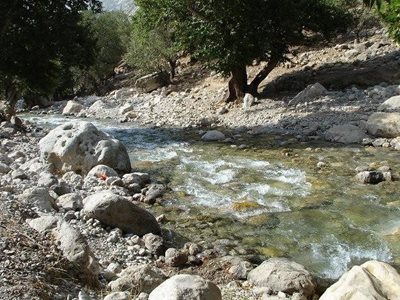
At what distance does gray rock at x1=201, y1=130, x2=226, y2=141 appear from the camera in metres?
17.3

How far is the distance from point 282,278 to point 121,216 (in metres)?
3.27

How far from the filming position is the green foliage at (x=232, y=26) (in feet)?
66.5

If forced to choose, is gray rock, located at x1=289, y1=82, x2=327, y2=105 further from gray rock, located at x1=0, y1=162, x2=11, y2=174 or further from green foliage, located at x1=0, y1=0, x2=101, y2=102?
gray rock, located at x1=0, y1=162, x2=11, y2=174

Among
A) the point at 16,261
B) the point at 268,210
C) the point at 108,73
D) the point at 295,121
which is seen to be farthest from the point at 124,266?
the point at 108,73

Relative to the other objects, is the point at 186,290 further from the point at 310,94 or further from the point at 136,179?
the point at 310,94

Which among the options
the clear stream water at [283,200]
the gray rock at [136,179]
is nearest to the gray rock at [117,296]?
the clear stream water at [283,200]

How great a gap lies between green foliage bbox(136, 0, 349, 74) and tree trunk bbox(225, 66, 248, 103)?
128 centimetres

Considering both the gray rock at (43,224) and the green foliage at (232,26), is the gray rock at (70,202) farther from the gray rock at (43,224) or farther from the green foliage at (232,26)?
the green foliage at (232,26)

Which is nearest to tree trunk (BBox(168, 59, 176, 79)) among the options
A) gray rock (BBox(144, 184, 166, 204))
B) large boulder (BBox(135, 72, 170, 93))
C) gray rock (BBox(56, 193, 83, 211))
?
large boulder (BBox(135, 72, 170, 93))

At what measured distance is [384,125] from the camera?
49.1 feet

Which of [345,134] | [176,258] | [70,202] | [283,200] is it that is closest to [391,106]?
[345,134]

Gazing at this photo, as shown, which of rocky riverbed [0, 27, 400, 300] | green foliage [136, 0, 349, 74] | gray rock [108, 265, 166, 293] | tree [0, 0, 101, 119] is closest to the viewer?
rocky riverbed [0, 27, 400, 300]

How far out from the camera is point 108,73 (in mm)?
46344

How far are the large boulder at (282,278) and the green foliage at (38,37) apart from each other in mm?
15382
